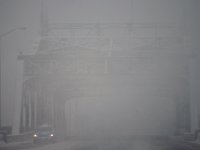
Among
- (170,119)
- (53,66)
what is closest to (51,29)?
(53,66)

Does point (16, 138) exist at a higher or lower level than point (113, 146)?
higher

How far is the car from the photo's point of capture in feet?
155

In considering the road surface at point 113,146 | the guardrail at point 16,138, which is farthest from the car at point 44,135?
the road surface at point 113,146

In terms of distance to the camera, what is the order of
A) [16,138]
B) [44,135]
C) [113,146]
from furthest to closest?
[16,138] < [44,135] < [113,146]

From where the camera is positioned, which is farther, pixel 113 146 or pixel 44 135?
pixel 44 135

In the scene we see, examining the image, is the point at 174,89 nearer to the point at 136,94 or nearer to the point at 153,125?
the point at 136,94

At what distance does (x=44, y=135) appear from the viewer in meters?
48.1

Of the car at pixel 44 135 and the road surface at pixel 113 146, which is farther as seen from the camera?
the car at pixel 44 135

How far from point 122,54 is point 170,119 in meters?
25.3

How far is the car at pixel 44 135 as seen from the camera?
47209 millimetres

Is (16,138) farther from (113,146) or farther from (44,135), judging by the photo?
(113,146)

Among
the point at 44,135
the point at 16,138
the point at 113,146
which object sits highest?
the point at 44,135

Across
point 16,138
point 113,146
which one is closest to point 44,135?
point 16,138

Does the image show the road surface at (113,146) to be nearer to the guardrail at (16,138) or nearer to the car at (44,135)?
the guardrail at (16,138)
